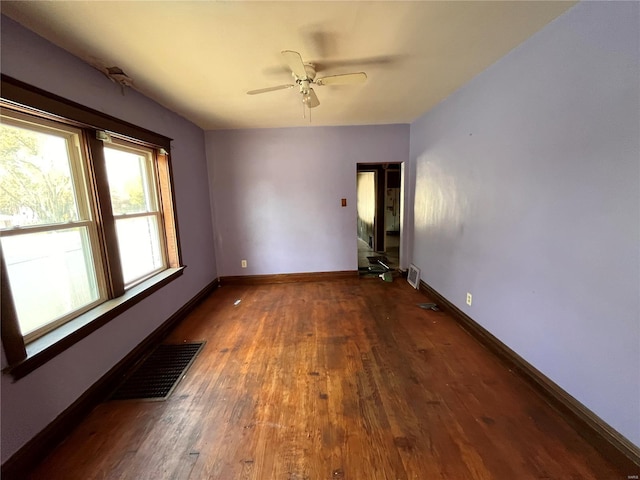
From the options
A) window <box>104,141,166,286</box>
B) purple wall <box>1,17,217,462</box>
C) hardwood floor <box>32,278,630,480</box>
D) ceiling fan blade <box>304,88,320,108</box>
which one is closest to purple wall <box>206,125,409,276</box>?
purple wall <box>1,17,217,462</box>

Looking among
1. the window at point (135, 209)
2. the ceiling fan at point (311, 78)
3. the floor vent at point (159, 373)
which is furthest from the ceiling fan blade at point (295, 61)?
the floor vent at point (159, 373)

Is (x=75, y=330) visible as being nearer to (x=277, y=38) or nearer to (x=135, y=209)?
(x=135, y=209)

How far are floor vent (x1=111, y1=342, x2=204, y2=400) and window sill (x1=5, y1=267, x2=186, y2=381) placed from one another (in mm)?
514

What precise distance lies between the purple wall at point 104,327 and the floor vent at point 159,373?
19 cm

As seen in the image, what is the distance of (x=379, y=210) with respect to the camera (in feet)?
19.1

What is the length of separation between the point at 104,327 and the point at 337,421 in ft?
5.98

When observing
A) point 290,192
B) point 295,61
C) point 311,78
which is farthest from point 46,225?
point 290,192

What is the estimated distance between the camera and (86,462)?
1386 mm

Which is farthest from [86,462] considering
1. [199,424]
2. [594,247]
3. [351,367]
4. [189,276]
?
[594,247]

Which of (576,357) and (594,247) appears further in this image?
(576,357)

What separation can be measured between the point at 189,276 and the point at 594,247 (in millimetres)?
3746

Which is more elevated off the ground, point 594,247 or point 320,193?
point 320,193

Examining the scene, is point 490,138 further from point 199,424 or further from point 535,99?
point 199,424

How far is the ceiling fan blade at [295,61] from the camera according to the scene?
61.4 inches
